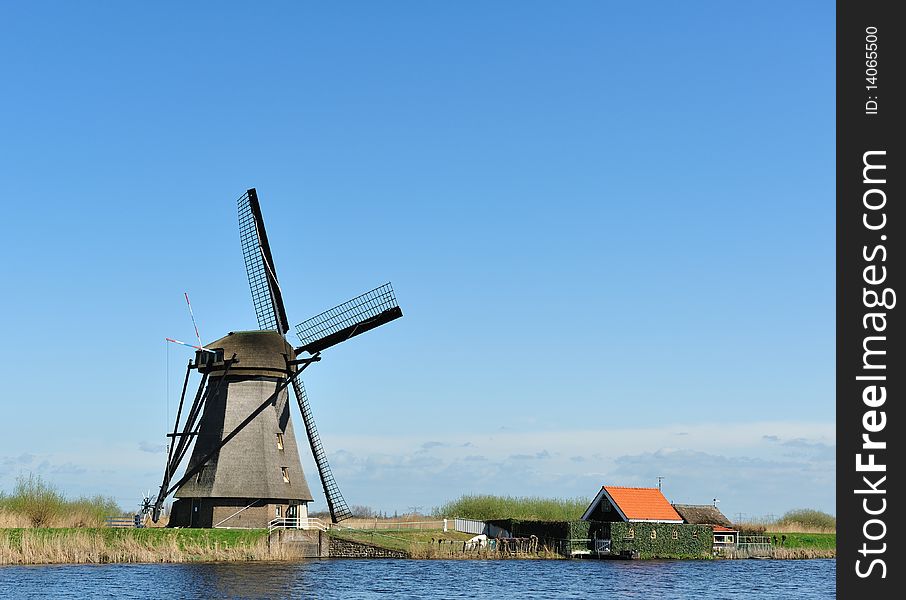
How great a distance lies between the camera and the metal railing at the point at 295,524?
4081cm

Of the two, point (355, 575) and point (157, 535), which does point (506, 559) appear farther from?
point (157, 535)

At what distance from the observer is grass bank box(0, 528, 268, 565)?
3628 cm

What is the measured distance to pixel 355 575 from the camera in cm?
3497

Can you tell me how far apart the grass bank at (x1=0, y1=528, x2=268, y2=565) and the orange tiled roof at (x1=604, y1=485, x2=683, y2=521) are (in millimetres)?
16947

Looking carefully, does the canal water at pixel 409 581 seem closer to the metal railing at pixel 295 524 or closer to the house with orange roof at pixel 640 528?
the metal railing at pixel 295 524

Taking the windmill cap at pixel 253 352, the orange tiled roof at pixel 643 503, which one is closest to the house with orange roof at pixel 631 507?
the orange tiled roof at pixel 643 503

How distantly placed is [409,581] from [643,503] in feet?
60.7

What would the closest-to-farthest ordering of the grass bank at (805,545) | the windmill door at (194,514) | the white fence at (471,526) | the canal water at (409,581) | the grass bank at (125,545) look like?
1. the canal water at (409,581)
2. the grass bank at (125,545)
3. the windmill door at (194,514)
4. the white fence at (471,526)
5. the grass bank at (805,545)

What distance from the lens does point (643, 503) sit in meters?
49.1

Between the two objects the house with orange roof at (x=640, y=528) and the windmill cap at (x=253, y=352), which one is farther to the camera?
the house with orange roof at (x=640, y=528)

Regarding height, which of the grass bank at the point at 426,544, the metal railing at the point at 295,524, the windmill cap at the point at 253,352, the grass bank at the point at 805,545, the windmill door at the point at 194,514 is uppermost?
the windmill cap at the point at 253,352

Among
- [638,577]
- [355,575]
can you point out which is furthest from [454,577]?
[638,577]

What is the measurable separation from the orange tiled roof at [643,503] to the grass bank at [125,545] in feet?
55.6
